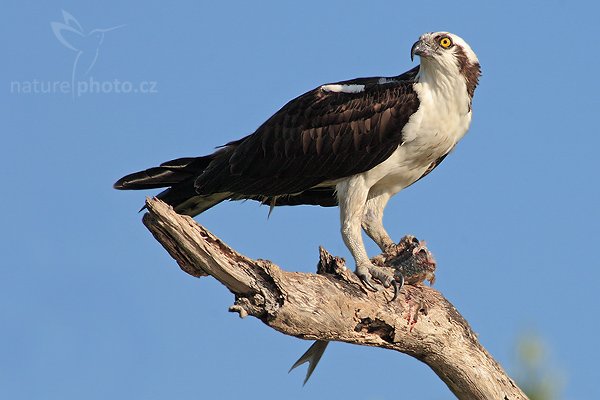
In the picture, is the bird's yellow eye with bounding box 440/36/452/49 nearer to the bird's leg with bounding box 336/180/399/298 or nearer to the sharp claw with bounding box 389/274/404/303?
the bird's leg with bounding box 336/180/399/298

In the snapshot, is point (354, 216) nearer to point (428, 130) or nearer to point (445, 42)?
point (428, 130)

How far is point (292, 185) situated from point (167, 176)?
1339 millimetres

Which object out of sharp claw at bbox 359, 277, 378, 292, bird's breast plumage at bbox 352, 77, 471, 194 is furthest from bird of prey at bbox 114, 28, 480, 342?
sharp claw at bbox 359, 277, 378, 292

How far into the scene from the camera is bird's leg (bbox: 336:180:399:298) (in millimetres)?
9874

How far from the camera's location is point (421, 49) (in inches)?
399

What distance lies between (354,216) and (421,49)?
1.75 metres

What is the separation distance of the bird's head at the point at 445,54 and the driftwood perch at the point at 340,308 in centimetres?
216

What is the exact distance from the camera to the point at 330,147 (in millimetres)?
10266

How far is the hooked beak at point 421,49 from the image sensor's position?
10.1m

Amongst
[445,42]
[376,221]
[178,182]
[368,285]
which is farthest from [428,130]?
[178,182]

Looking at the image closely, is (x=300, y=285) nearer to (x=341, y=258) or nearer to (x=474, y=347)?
(x=341, y=258)

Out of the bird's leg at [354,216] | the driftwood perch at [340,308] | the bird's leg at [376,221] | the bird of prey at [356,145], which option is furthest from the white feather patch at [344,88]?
the driftwood perch at [340,308]

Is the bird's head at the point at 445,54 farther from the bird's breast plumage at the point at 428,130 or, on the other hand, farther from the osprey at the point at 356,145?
the bird's breast plumage at the point at 428,130

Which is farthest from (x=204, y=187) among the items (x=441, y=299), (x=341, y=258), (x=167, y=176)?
(x=441, y=299)
